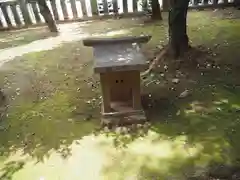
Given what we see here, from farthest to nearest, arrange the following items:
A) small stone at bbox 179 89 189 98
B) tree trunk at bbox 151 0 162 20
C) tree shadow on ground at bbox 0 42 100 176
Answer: tree trunk at bbox 151 0 162 20, small stone at bbox 179 89 189 98, tree shadow on ground at bbox 0 42 100 176

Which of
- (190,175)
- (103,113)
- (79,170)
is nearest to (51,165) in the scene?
(79,170)

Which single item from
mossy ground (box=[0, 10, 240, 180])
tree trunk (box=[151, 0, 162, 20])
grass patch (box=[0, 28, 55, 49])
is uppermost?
tree trunk (box=[151, 0, 162, 20])

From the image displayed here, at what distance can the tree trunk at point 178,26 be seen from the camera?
4828 mm

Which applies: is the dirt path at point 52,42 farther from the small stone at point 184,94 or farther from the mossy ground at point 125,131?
the small stone at point 184,94

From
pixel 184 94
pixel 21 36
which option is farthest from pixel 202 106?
pixel 21 36

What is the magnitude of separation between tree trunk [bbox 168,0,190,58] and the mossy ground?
267mm

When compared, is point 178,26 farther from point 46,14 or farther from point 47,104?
point 46,14

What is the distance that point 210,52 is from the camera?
17.9 ft

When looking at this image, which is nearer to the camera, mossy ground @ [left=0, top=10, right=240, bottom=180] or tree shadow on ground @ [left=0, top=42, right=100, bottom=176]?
mossy ground @ [left=0, top=10, right=240, bottom=180]

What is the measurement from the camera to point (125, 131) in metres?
3.91

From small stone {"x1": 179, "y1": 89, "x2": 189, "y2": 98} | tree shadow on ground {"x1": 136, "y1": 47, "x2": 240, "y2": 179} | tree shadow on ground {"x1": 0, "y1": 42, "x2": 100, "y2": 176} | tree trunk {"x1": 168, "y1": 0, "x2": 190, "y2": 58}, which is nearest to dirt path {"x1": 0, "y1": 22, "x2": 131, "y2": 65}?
tree shadow on ground {"x1": 0, "y1": 42, "x2": 100, "y2": 176}

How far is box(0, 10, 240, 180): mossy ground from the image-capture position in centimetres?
336

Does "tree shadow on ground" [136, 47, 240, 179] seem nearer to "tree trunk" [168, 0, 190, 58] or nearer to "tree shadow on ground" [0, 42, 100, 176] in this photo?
"tree trunk" [168, 0, 190, 58]

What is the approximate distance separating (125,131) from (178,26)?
2.17m
